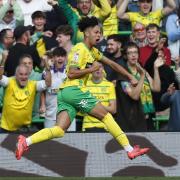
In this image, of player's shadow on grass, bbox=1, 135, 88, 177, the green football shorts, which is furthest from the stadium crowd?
player's shadow on grass, bbox=1, 135, 88, 177

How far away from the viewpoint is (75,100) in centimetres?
872

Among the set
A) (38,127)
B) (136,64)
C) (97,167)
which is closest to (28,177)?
(97,167)

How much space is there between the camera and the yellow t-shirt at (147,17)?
12867 millimetres

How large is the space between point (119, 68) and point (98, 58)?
0.33m

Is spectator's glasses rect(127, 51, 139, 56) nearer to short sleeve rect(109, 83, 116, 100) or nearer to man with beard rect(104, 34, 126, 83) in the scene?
man with beard rect(104, 34, 126, 83)

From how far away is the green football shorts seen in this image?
343 inches

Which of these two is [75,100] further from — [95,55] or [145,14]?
[145,14]

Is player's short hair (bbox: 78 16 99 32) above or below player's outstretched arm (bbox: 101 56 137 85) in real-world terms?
above

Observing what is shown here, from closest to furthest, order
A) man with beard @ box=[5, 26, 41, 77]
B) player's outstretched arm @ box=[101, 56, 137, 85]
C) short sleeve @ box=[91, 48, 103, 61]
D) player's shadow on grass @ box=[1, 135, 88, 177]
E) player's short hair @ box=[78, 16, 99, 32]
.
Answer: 1. player's short hair @ box=[78, 16, 99, 32]
2. short sleeve @ box=[91, 48, 103, 61]
3. player's outstretched arm @ box=[101, 56, 137, 85]
4. player's shadow on grass @ box=[1, 135, 88, 177]
5. man with beard @ box=[5, 26, 41, 77]

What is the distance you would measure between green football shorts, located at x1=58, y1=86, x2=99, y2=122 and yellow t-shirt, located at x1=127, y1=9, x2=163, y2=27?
4.35 m

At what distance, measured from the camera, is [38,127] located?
11250 mm

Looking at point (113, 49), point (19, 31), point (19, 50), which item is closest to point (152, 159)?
point (113, 49)

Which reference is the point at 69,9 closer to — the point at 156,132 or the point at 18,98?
the point at 18,98

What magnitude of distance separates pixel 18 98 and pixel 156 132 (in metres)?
2.09
